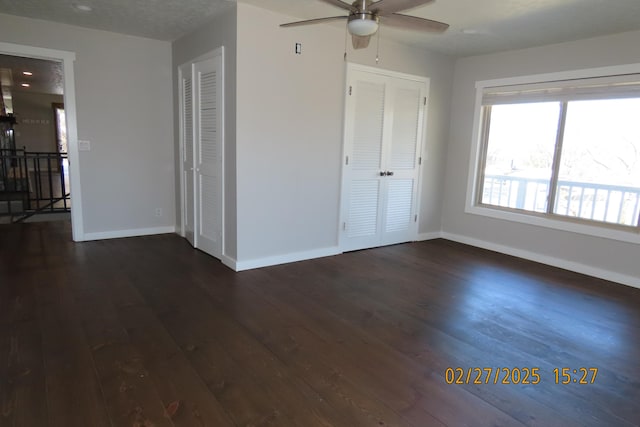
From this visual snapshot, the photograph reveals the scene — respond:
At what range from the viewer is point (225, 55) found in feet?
12.5

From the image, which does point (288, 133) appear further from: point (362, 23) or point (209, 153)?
point (362, 23)

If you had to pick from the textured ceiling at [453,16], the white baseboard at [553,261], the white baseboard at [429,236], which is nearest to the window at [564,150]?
the white baseboard at [553,261]

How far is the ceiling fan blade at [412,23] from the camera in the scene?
8.36 feet

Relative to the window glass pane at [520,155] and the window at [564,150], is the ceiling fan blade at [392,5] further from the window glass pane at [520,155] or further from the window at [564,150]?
the window glass pane at [520,155]

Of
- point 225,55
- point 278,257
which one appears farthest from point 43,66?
point 278,257

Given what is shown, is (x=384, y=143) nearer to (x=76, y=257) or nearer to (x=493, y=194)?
(x=493, y=194)

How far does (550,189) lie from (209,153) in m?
4.05

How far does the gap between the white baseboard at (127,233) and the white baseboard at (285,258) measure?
170 centimetres

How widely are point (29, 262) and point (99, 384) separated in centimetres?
266

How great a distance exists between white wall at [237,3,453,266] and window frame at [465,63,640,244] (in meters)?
1.39

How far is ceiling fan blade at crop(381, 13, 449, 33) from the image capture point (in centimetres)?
255

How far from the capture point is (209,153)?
427cm

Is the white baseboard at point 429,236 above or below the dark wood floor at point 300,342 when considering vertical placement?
above
